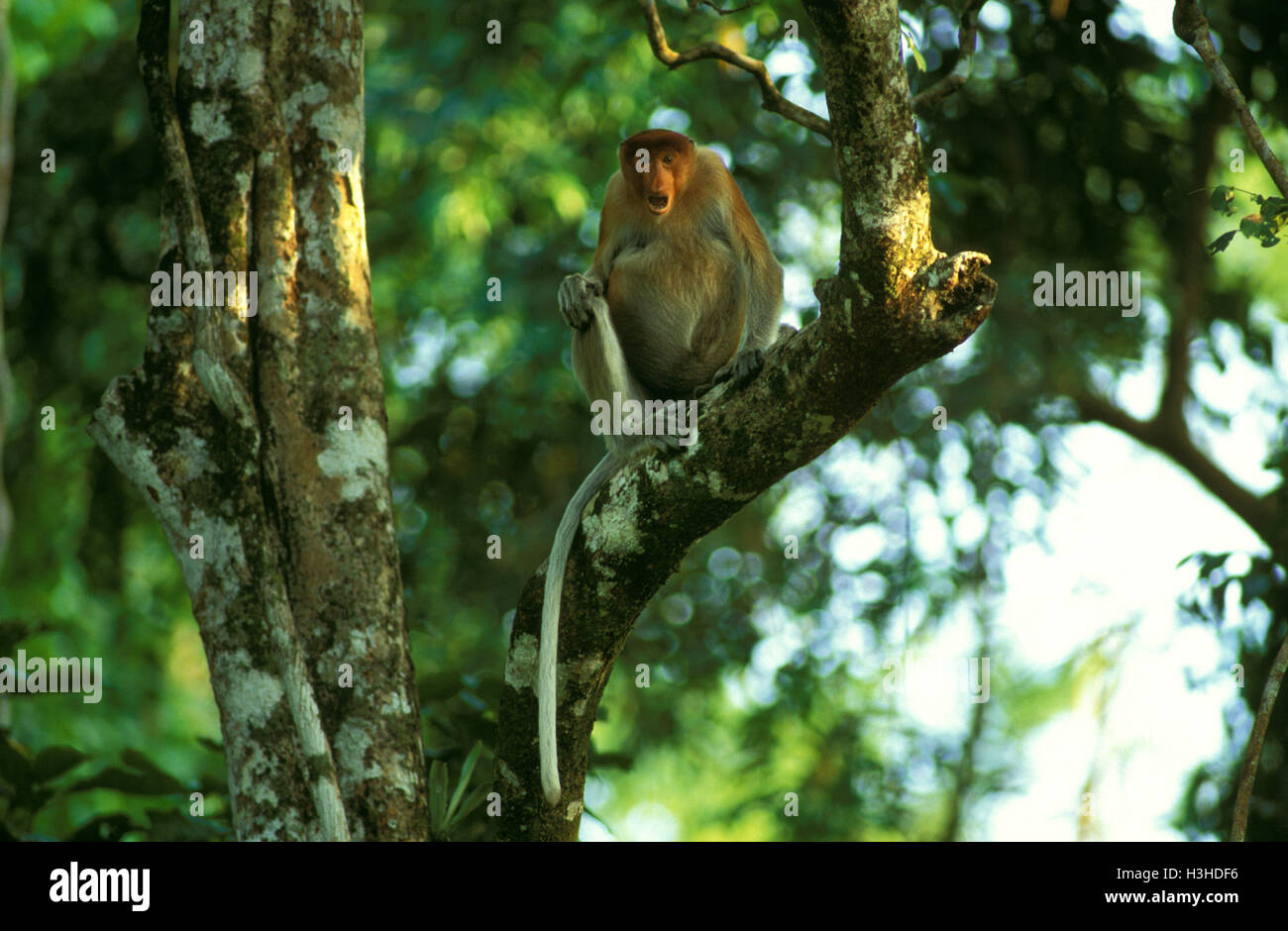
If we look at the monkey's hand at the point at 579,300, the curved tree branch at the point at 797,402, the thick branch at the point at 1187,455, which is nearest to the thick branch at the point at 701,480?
the curved tree branch at the point at 797,402

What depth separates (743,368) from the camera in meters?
3.71

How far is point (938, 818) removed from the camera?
960cm

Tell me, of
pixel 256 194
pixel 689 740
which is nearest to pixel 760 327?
pixel 256 194

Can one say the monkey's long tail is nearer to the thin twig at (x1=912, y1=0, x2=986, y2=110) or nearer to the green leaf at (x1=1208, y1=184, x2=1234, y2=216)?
the thin twig at (x1=912, y1=0, x2=986, y2=110)

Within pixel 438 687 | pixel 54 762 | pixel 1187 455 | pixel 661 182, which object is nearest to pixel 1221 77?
pixel 661 182

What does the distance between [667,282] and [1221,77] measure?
213 centimetres

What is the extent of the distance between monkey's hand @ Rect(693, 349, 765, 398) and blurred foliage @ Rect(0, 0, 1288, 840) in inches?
81.1

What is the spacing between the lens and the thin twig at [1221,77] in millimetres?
2838

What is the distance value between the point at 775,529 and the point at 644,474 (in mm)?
4769

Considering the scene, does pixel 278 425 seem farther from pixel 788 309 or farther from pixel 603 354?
pixel 788 309

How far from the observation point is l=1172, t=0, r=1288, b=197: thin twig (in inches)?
112

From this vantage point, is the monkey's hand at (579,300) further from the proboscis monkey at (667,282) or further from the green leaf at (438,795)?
the green leaf at (438,795)

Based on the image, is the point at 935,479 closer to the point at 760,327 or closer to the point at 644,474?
the point at 760,327

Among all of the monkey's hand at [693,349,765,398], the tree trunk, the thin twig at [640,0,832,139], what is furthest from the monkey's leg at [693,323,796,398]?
the tree trunk
